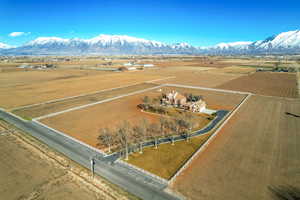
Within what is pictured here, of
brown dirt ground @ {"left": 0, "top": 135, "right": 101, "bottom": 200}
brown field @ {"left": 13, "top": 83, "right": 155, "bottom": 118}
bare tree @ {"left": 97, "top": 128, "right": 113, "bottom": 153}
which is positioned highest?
brown field @ {"left": 13, "top": 83, "right": 155, "bottom": 118}

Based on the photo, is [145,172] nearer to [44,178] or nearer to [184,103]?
[44,178]

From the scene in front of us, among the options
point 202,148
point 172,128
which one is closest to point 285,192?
point 202,148

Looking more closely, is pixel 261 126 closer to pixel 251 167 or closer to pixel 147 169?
pixel 251 167

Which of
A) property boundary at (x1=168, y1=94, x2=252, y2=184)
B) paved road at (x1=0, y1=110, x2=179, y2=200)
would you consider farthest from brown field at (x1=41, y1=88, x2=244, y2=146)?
property boundary at (x1=168, y1=94, x2=252, y2=184)

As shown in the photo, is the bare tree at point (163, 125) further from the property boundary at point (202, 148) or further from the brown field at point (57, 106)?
the brown field at point (57, 106)

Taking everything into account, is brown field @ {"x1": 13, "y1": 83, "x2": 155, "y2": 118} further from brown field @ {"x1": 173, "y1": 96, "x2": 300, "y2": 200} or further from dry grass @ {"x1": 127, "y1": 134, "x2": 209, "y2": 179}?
brown field @ {"x1": 173, "y1": 96, "x2": 300, "y2": 200}

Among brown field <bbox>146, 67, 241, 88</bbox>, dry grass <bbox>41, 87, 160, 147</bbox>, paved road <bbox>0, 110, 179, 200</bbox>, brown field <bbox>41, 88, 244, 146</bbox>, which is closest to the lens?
paved road <bbox>0, 110, 179, 200</bbox>

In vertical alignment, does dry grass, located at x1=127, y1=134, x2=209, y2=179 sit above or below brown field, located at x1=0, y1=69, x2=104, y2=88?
below
